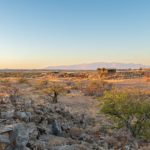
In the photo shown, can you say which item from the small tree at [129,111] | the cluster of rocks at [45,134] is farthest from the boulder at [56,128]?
the small tree at [129,111]

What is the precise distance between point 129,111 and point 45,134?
5.13 meters

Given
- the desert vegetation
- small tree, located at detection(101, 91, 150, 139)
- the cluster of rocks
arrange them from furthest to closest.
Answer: small tree, located at detection(101, 91, 150, 139) < the desert vegetation < the cluster of rocks

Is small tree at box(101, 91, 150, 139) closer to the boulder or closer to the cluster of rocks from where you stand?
the cluster of rocks

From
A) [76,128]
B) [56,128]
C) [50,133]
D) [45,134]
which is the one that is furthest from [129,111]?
[45,134]

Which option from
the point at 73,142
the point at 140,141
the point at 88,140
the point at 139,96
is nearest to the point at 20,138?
the point at 73,142

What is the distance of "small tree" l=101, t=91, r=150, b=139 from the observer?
56.6 ft

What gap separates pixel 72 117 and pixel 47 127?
391cm

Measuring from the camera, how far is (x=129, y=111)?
1738 cm

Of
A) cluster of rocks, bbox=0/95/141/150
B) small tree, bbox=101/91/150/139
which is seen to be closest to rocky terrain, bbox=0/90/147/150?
cluster of rocks, bbox=0/95/141/150

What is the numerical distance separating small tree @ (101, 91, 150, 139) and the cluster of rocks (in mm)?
1303

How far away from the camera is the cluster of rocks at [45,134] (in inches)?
424

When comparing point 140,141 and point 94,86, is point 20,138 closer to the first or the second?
point 140,141

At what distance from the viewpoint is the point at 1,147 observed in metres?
10.0

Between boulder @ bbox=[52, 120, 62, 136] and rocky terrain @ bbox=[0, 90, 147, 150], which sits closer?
rocky terrain @ bbox=[0, 90, 147, 150]
